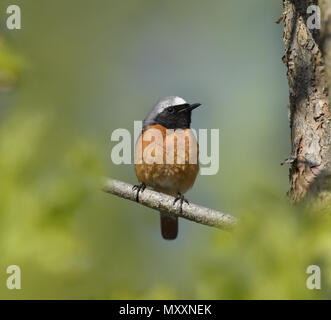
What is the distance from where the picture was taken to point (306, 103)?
435 centimetres

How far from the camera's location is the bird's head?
6953 mm

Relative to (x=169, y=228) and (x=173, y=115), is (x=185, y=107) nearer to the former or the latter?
(x=173, y=115)

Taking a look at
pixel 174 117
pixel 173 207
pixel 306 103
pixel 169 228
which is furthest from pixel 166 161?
pixel 306 103

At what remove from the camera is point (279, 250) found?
1905 mm

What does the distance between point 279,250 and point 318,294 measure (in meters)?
0.24

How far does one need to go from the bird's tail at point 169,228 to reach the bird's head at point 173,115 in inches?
56.3

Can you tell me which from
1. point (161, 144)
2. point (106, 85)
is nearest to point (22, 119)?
point (161, 144)

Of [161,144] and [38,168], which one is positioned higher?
[161,144]

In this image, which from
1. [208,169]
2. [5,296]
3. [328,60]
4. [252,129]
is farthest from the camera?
[252,129]

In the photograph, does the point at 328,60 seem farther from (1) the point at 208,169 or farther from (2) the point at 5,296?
(1) the point at 208,169

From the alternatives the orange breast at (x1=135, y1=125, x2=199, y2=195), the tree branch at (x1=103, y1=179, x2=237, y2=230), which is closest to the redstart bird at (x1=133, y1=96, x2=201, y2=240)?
the orange breast at (x1=135, y1=125, x2=199, y2=195)

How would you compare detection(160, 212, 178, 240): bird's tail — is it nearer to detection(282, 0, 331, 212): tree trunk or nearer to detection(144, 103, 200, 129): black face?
detection(144, 103, 200, 129): black face

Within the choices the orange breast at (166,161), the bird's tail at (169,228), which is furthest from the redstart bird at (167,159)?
the bird's tail at (169,228)

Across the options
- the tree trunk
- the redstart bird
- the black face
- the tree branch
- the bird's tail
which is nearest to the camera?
the tree branch
